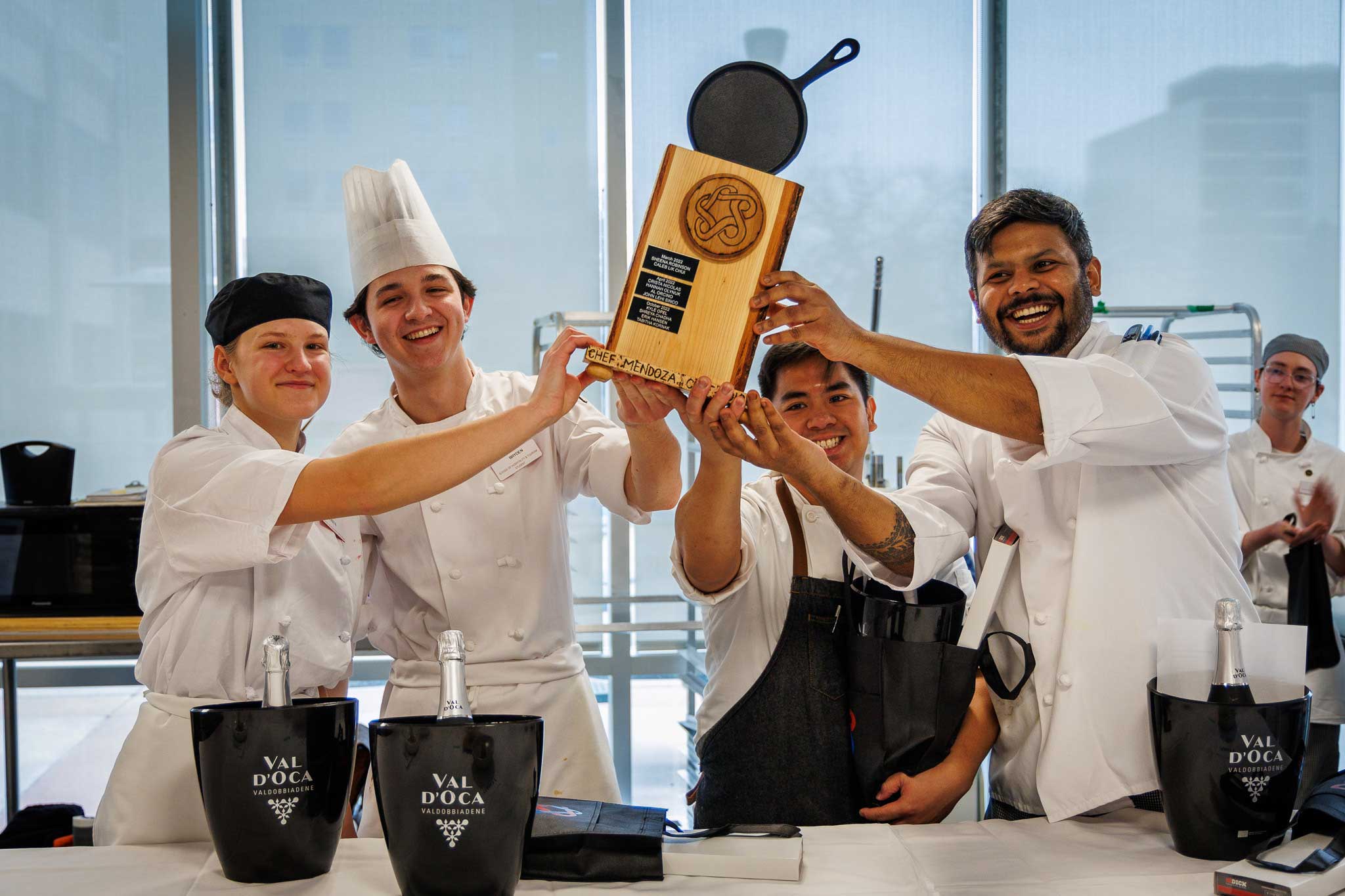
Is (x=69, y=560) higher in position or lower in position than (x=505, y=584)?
lower

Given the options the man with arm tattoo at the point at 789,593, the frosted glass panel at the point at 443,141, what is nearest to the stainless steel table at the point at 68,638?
the frosted glass panel at the point at 443,141

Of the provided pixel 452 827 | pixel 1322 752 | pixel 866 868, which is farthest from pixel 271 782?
pixel 1322 752

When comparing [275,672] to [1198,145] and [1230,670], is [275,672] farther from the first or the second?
[1198,145]

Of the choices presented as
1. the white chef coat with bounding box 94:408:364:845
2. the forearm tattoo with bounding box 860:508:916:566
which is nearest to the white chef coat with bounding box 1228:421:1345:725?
the forearm tattoo with bounding box 860:508:916:566

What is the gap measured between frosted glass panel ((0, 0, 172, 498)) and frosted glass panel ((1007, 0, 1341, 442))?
3.20m

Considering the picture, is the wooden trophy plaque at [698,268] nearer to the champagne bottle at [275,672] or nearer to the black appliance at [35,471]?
the champagne bottle at [275,672]

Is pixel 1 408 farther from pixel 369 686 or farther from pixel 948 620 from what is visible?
pixel 948 620

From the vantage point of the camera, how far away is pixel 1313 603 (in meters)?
2.79

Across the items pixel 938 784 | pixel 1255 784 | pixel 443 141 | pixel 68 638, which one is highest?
pixel 443 141

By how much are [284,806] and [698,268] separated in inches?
28.6

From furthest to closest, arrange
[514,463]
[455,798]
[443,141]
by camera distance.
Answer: [443,141] → [514,463] → [455,798]

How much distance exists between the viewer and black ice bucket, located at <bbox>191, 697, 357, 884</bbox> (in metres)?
0.84

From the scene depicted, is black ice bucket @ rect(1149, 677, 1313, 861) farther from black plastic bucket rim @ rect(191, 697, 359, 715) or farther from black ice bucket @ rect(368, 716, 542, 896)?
black plastic bucket rim @ rect(191, 697, 359, 715)

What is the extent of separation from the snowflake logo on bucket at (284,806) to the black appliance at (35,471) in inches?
94.9
